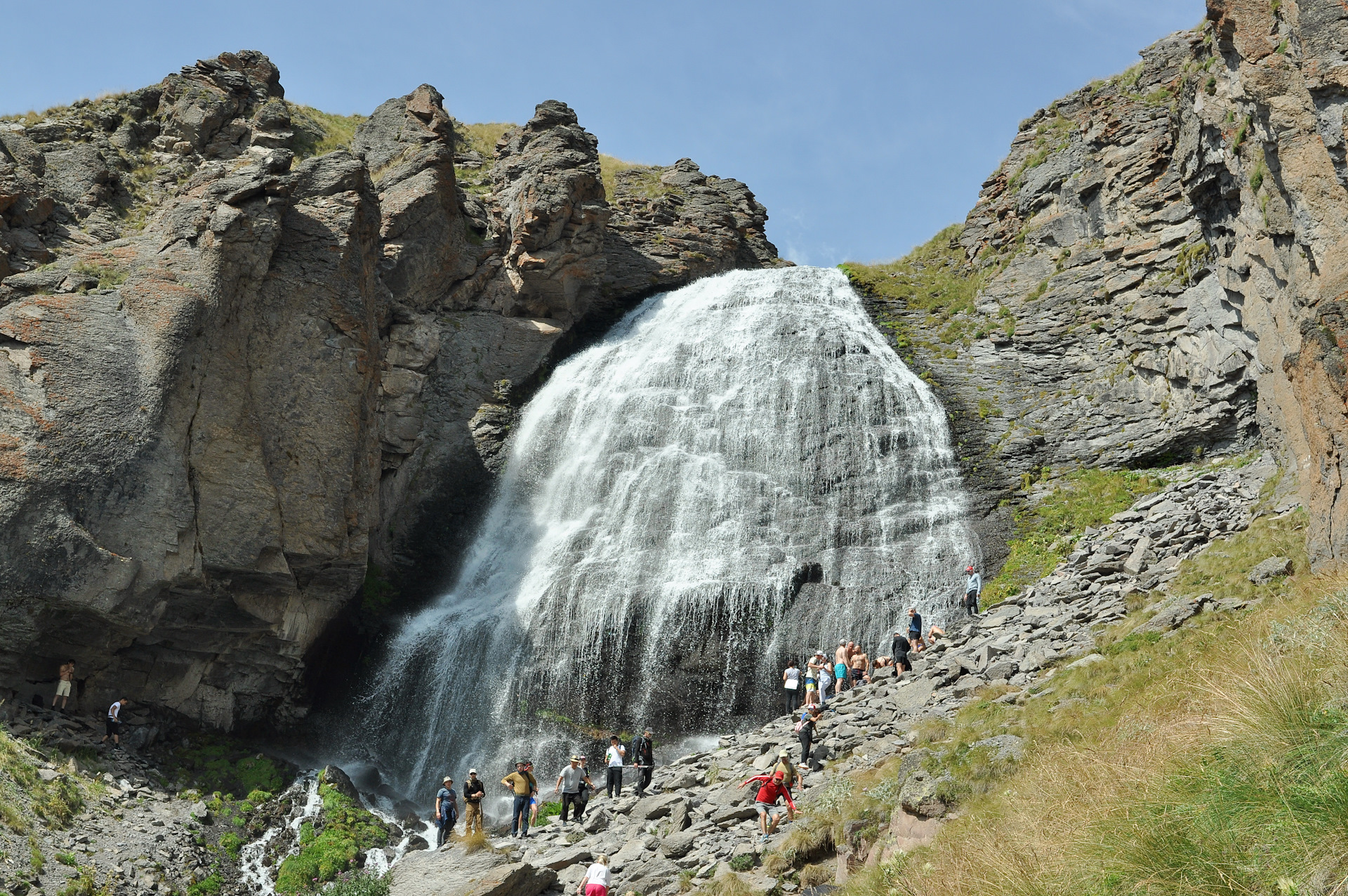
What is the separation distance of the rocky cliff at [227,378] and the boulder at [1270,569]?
21.1 metres

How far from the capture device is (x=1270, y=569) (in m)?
13.7

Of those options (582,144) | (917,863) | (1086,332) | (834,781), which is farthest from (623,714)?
(582,144)

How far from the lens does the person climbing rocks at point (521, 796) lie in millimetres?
17000

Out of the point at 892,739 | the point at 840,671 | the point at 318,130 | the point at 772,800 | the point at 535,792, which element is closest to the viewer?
the point at 772,800

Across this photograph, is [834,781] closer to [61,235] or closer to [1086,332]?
[1086,332]

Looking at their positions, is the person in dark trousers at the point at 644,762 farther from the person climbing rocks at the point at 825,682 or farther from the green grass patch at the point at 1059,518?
the green grass patch at the point at 1059,518

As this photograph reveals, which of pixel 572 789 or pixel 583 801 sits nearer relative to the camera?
pixel 572 789

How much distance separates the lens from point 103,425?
21062mm

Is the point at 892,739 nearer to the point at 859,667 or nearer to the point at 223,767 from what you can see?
the point at 859,667

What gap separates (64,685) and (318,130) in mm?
35238

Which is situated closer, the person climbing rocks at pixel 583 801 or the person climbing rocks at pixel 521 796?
the person climbing rocks at pixel 583 801

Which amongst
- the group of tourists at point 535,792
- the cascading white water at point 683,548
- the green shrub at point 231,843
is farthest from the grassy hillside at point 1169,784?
the green shrub at point 231,843

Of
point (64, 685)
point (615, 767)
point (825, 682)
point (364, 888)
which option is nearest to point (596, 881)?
point (364, 888)

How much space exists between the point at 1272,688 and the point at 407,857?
13320mm
